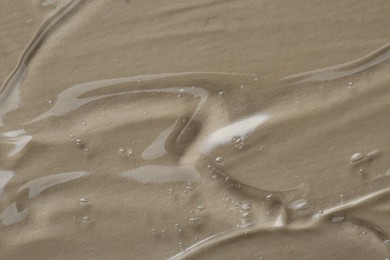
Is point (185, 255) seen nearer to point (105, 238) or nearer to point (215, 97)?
point (105, 238)

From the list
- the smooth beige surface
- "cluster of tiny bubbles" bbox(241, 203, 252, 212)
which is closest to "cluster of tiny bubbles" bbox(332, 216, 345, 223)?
the smooth beige surface

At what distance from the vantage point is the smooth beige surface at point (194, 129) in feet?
4.50

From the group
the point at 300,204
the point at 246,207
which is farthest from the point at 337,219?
the point at 246,207

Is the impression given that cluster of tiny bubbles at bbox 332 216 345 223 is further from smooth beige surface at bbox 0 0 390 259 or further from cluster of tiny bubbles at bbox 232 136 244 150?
cluster of tiny bubbles at bbox 232 136 244 150

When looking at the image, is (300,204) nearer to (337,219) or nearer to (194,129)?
(337,219)

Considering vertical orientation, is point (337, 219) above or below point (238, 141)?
below

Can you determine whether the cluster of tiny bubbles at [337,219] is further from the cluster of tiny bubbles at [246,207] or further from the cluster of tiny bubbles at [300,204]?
the cluster of tiny bubbles at [246,207]

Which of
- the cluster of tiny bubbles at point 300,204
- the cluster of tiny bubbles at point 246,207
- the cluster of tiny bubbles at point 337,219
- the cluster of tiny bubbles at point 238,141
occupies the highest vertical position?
the cluster of tiny bubbles at point 238,141

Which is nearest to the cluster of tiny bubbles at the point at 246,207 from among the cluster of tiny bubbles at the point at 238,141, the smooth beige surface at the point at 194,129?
the smooth beige surface at the point at 194,129

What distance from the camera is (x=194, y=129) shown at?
4.55ft

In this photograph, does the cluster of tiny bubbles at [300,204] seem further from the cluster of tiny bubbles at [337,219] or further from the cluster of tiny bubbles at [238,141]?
the cluster of tiny bubbles at [238,141]

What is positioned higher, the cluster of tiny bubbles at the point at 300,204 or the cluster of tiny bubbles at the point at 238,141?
the cluster of tiny bubbles at the point at 238,141

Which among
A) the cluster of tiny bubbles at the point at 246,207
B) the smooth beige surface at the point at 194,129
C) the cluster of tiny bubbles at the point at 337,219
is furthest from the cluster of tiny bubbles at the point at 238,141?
the cluster of tiny bubbles at the point at 337,219

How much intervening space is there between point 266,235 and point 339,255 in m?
0.17
